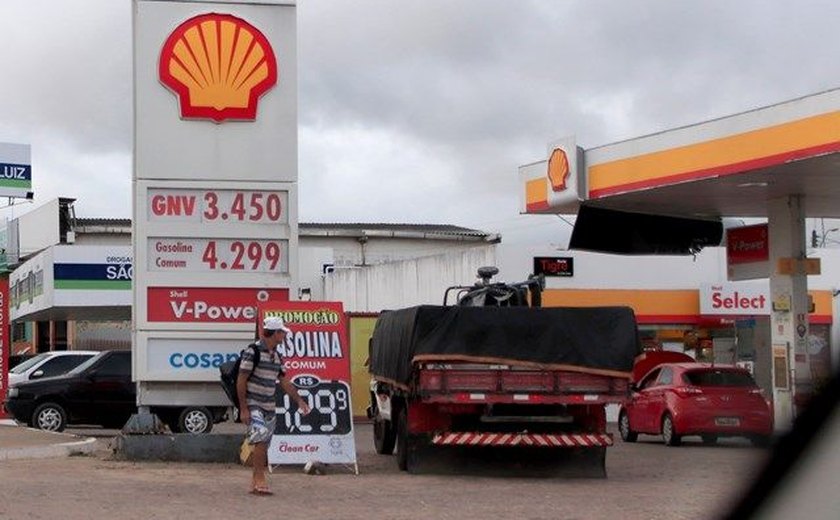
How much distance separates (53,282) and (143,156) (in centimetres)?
2483

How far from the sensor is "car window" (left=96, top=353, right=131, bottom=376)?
24.2 metres

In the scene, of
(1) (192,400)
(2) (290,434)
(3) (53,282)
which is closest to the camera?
(2) (290,434)

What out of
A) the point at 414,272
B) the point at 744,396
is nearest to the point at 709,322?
the point at 414,272

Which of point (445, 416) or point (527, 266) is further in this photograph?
point (527, 266)

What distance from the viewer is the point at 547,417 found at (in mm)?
16234

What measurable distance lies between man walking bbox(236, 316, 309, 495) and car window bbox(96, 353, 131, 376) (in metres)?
11.2

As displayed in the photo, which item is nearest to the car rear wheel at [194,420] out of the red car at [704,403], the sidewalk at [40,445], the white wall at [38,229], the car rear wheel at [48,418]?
Result: the sidewalk at [40,445]

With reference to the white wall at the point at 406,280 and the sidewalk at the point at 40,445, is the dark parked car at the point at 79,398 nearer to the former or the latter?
the sidewalk at the point at 40,445

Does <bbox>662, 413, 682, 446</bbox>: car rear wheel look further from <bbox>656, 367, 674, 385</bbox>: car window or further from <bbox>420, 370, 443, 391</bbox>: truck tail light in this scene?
<bbox>420, 370, 443, 391</bbox>: truck tail light

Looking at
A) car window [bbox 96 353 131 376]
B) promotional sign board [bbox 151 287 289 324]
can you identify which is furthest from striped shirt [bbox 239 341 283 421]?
car window [bbox 96 353 131 376]

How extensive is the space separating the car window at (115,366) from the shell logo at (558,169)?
9.01 m

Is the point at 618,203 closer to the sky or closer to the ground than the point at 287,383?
closer to the sky

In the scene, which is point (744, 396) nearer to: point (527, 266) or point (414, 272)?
point (527, 266)

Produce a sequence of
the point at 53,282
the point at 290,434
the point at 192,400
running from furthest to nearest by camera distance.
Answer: the point at 53,282 → the point at 192,400 → the point at 290,434
